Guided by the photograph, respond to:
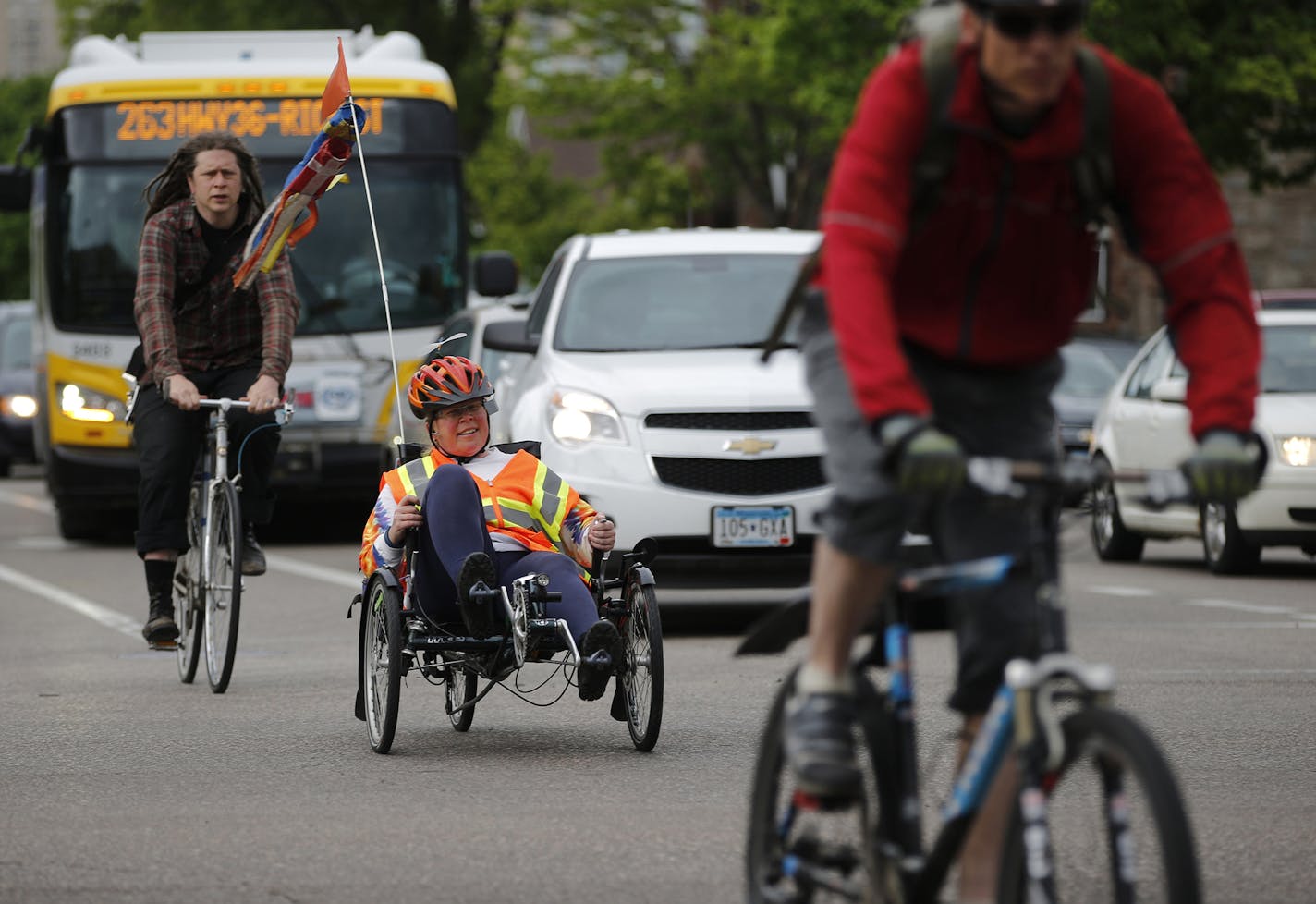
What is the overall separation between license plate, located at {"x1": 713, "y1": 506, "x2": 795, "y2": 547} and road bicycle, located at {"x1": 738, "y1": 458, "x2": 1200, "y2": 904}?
263 inches

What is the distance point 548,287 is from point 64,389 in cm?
584

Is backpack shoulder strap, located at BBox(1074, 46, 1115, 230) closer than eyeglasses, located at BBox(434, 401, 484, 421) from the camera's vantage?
Yes

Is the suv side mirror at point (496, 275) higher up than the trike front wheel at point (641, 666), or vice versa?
the suv side mirror at point (496, 275)

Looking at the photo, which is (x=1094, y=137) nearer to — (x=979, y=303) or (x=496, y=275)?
(x=979, y=303)

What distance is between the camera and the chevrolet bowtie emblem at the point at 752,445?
11.3 m

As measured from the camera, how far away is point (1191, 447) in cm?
1526

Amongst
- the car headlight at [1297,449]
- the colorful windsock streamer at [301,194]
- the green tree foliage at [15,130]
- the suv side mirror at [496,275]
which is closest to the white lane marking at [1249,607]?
the car headlight at [1297,449]

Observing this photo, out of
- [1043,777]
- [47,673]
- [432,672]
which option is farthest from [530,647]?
[1043,777]

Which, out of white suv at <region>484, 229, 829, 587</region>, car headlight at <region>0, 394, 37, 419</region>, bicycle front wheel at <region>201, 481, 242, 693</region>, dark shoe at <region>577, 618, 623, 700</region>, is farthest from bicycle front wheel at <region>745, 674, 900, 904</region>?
car headlight at <region>0, 394, 37, 419</region>

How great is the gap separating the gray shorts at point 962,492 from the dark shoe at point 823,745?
7.6 inches

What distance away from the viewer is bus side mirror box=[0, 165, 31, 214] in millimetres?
18094

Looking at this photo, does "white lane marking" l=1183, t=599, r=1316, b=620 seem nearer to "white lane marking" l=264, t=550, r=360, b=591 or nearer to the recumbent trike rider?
"white lane marking" l=264, t=550, r=360, b=591

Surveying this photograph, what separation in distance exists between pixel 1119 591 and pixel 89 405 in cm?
751

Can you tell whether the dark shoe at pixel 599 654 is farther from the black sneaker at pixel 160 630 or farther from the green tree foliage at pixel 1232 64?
the green tree foliage at pixel 1232 64
